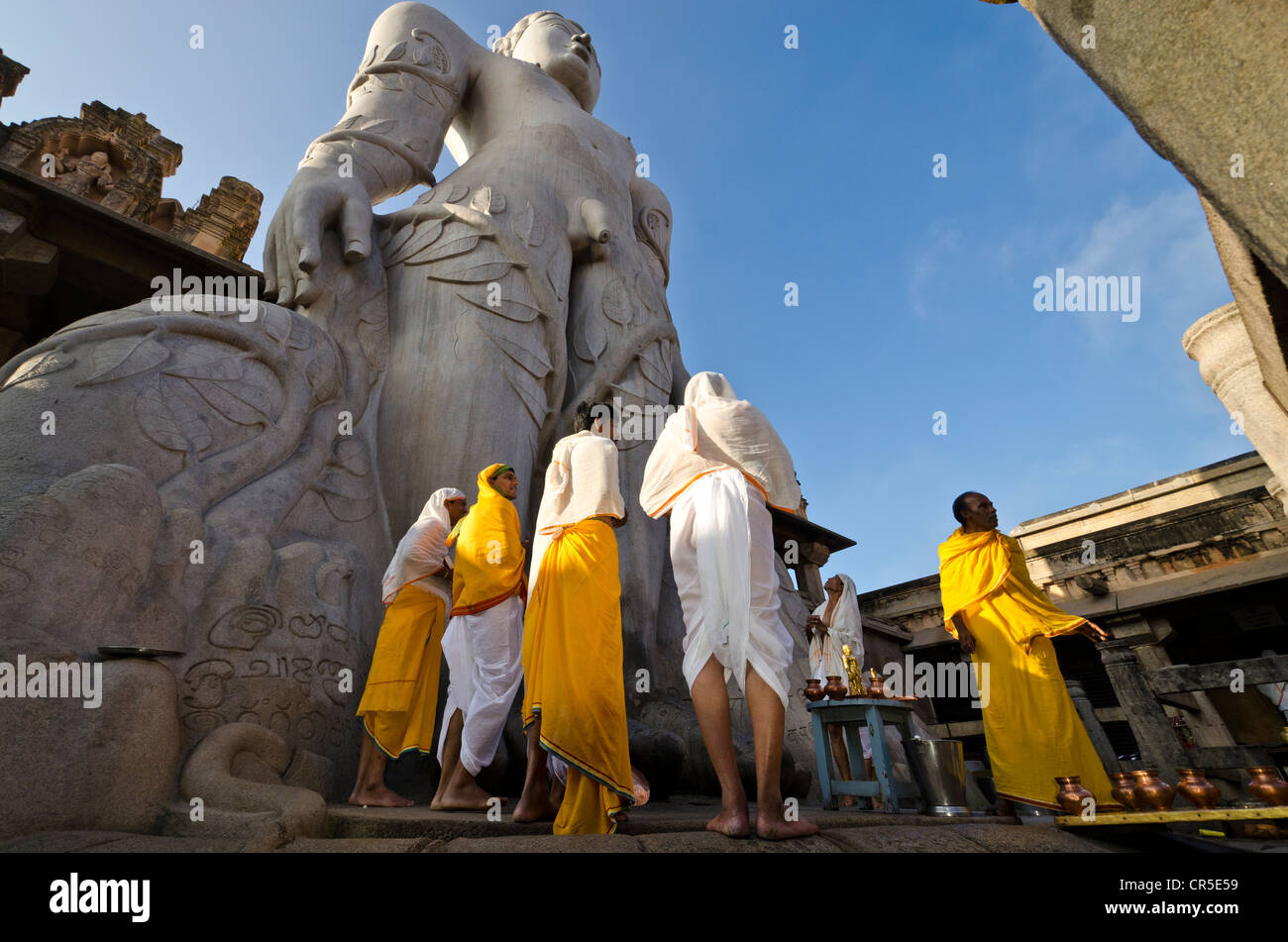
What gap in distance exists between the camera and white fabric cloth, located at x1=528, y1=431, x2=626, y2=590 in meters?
2.64

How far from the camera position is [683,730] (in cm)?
394

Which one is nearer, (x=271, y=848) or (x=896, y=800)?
(x=271, y=848)

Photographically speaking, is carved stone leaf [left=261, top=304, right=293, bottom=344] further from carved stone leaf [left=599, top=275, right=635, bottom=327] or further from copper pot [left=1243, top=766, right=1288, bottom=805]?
copper pot [left=1243, top=766, right=1288, bottom=805]

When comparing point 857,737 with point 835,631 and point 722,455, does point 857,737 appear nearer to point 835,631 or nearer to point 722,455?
point 835,631

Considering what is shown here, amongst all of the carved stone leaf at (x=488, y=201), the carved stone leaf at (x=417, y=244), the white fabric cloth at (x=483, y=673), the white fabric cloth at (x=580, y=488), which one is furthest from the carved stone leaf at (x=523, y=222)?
the white fabric cloth at (x=483, y=673)

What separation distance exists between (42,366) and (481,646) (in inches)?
90.7

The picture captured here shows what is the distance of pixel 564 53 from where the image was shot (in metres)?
7.17

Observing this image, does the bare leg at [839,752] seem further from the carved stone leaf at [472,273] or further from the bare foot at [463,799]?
the carved stone leaf at [472,273]

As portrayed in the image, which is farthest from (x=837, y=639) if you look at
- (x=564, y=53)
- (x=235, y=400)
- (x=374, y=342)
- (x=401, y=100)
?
(x=564, y=53)

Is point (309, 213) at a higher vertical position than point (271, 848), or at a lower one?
higher

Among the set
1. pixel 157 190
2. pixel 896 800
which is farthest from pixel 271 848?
pixel 157 190

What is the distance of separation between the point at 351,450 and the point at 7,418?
58.1 inches

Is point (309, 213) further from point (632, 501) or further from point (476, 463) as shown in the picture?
point (632, 501)

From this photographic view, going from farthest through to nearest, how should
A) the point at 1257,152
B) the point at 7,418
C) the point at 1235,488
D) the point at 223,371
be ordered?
the point at 1235,488
the point at 223,371
the point at 7,418
the point at 1257,152
